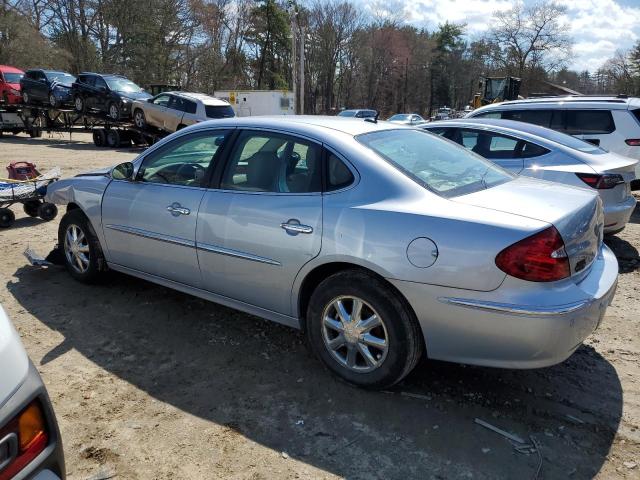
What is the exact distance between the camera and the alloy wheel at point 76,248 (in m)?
4.57

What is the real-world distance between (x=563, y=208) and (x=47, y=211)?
671 centimetres

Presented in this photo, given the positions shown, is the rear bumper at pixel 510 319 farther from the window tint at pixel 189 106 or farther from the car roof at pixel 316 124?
the window tint at pixel 189 106

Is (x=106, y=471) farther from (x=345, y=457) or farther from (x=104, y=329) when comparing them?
(x=104, y=329)

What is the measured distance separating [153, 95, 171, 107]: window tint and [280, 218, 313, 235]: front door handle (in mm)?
16042

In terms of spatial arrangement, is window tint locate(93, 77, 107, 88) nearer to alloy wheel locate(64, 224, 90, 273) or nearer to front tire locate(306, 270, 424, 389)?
alloy wheel locate(64, 224, 90, 273)

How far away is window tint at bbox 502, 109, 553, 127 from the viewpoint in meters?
7.96

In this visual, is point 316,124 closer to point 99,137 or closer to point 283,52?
point 99,137

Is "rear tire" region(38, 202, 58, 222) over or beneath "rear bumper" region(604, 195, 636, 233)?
beneath

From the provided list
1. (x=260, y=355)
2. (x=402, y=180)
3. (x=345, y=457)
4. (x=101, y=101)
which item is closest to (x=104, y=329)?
(x=260, y=355)

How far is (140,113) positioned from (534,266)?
59.4 feet

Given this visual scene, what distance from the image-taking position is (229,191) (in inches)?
137

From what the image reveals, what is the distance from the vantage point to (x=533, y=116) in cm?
803

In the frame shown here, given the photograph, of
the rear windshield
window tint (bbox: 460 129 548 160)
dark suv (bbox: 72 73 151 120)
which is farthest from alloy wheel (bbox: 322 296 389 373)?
dark suv (bbox: 72 73 151 120)

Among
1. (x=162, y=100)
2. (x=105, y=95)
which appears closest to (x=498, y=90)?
(x=162, y=100)
